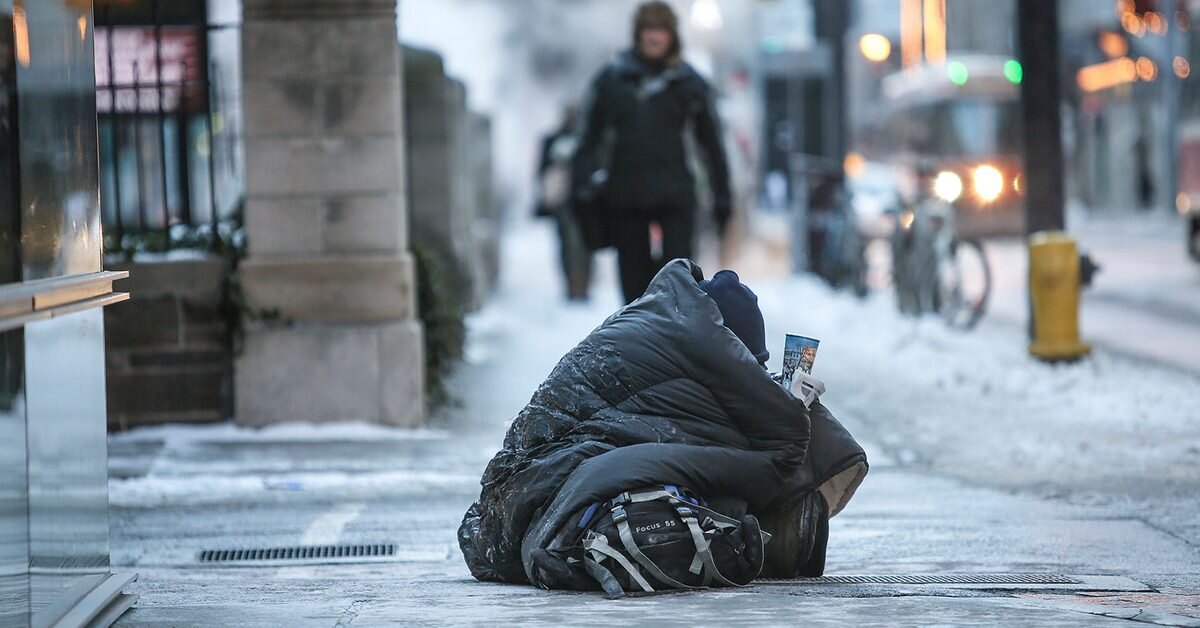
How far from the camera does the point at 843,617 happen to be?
390 cm

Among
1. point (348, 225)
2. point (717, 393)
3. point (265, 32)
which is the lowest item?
point (717, 393)

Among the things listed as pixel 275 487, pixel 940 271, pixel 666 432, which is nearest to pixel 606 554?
pixel 666 432

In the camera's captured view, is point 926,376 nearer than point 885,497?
No

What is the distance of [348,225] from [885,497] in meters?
3.10

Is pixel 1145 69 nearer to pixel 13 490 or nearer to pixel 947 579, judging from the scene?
pixel 947 579

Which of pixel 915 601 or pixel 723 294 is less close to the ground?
pixel 723 294

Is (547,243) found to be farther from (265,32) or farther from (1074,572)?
(1074,572)

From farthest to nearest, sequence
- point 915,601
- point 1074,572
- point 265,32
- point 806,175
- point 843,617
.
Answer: point 806,175
point 265,32
point 1074,572
point 915,601
point 843,617

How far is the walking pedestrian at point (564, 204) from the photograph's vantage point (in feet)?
50.9

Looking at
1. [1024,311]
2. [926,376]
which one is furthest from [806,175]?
[926,376]

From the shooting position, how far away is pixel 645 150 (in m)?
8.74

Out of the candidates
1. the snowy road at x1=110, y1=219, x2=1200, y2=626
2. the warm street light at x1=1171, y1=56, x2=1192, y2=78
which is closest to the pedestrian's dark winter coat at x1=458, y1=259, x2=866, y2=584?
the snowy road at x1=110, y1=219, x2=1200, y2=626

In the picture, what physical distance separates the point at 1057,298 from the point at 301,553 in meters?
5.65

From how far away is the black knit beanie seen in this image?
471 cm
